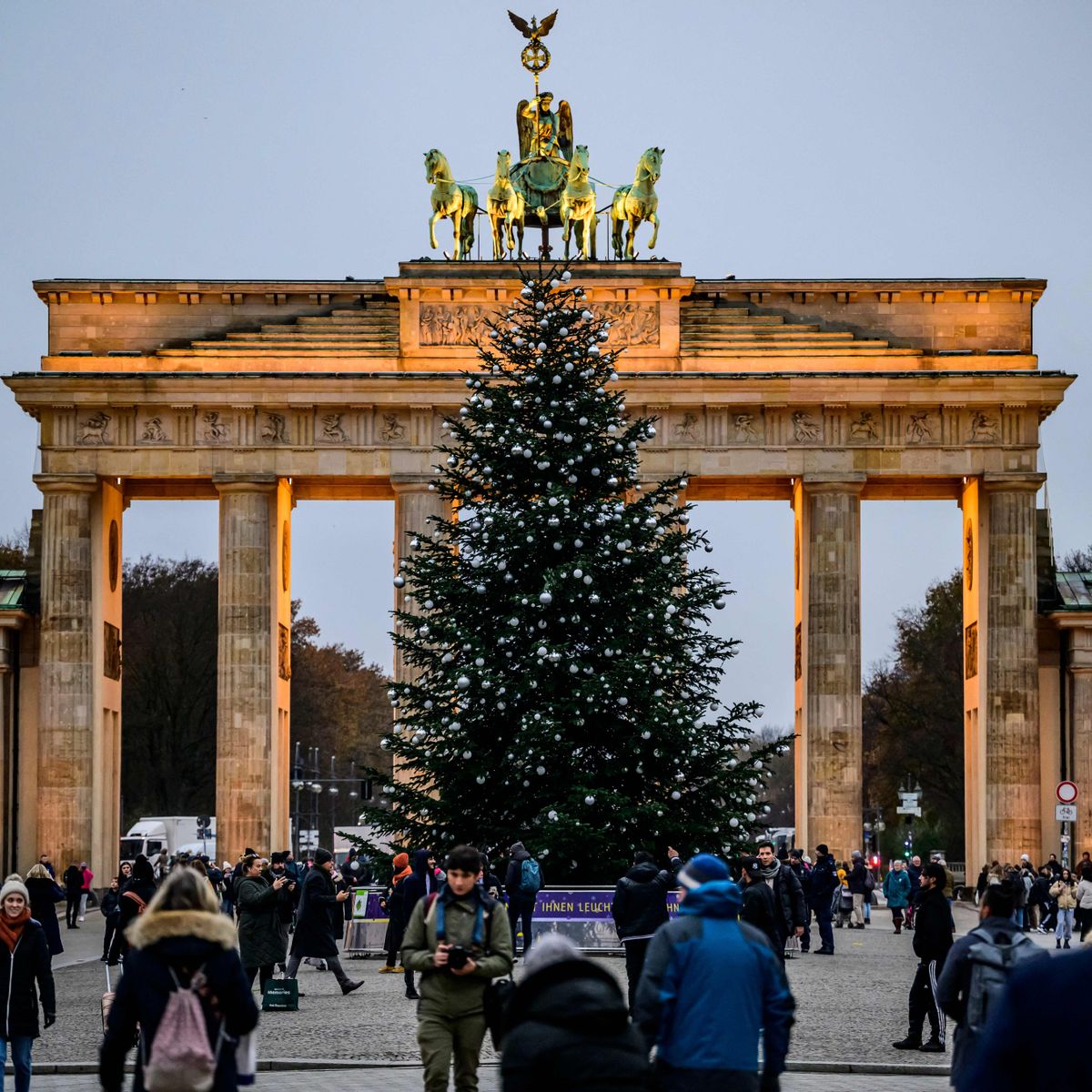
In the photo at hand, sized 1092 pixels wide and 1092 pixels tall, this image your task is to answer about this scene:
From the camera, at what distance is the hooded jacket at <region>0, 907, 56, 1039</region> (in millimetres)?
15057

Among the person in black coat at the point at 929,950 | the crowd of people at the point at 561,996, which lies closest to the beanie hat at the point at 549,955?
the crowd of people at the point at 561,996

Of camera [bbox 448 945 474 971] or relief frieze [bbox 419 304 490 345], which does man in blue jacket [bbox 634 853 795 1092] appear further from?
relief frieze [bbox 419 304 490 345]

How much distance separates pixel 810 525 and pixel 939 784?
29726 mm

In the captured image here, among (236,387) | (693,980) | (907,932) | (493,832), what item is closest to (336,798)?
(236,387)

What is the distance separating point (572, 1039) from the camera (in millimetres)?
7332

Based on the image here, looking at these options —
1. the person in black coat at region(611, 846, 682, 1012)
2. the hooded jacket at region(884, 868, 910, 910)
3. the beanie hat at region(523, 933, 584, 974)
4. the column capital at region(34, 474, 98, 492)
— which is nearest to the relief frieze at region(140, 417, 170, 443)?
the column capital at region(34, 474, 98, 492)

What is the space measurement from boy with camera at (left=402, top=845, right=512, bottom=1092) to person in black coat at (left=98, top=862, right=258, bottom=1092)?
3.26 metres

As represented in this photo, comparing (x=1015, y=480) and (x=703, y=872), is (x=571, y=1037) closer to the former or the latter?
(x=703, y=872)

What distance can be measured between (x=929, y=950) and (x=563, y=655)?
33.9ft

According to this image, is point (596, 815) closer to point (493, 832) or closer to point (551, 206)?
point (493, 832)

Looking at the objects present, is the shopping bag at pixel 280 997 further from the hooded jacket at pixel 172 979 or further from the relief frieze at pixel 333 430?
the relief frieze at pixel 333 430

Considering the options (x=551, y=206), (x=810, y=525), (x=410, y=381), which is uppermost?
(x=551, y=206)

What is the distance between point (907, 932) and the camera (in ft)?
154

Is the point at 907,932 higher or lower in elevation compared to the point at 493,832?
lower
